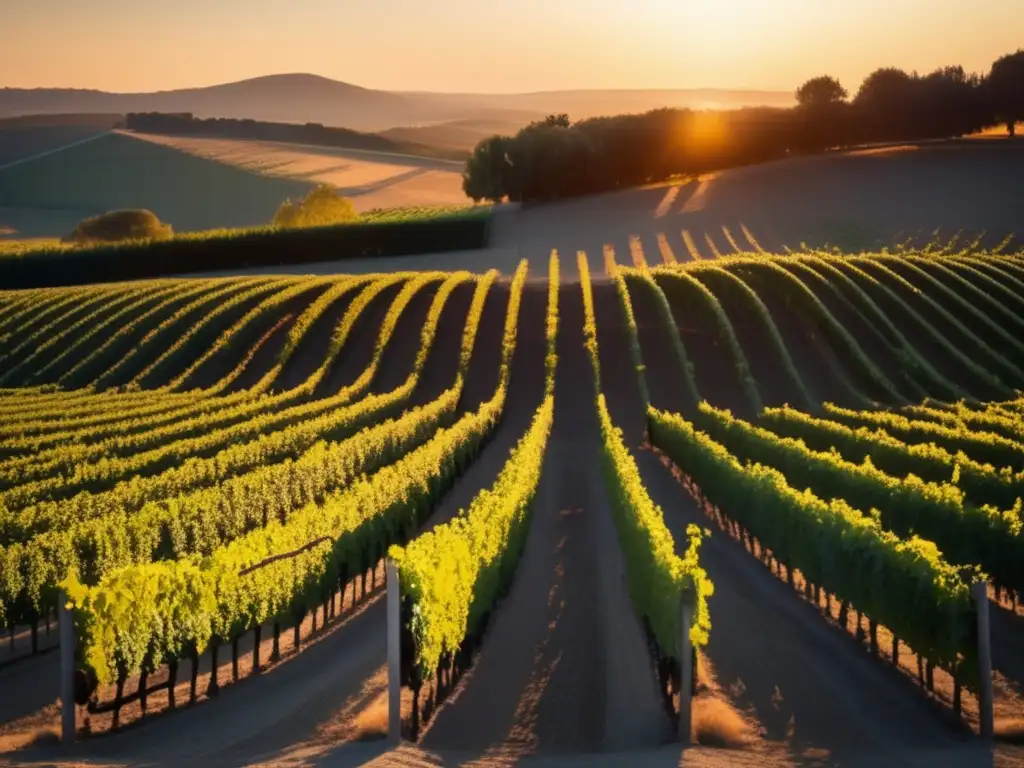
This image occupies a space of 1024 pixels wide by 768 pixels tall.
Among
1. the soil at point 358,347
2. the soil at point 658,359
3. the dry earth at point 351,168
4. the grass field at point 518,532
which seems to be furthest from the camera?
the dry earth at point 351,168

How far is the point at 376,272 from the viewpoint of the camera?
72.9 metres

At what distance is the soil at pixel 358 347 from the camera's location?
163 ft

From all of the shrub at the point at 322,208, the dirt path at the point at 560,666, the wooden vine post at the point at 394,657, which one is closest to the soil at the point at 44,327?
the dirt path at the point at 560,666

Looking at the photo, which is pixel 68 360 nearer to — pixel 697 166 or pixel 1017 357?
pixel 1017 357

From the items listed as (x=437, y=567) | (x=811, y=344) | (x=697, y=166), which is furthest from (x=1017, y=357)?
(x=697, y=166)

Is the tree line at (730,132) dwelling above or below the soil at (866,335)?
above

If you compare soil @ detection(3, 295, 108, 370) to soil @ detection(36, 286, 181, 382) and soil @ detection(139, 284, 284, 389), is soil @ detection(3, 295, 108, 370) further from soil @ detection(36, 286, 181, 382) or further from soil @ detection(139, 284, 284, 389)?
soil @ detection(139, 284, 284, 389)

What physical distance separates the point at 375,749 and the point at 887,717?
6.24 metres

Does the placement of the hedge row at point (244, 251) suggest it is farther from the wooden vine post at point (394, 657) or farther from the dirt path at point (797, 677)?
the wooden vine post at point (394, 657)

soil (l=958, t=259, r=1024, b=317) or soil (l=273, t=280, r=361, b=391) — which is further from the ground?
soil (l=958, t=259, r=1024, b=317)

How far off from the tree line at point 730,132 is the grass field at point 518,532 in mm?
42080

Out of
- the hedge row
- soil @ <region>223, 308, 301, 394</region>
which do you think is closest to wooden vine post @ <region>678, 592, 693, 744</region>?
soil @ <region>223, 308, 301, 394</region>

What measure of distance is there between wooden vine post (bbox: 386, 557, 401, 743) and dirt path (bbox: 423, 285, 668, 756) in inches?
20.7

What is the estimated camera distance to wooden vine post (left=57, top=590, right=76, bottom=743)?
1429cm
